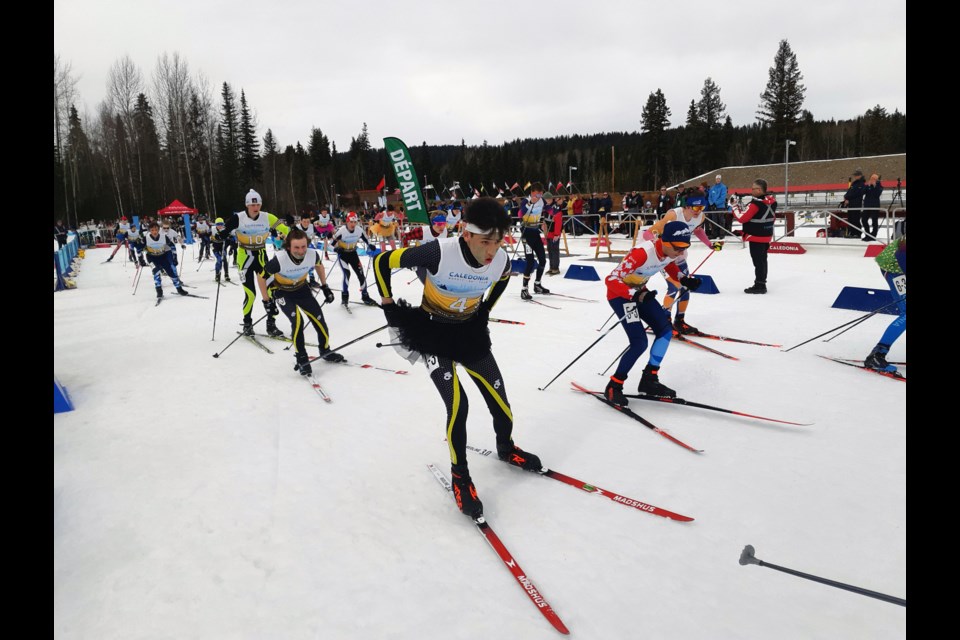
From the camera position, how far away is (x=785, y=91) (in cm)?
5712

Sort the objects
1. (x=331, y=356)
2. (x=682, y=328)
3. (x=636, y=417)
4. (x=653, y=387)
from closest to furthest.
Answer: (x=636, y=417) → (x=653, y=387) → (x=331, y=356) → (x=682, y=328)

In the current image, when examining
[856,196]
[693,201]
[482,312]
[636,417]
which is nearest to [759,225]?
[693,201]

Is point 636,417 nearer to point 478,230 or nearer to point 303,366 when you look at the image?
point 478,230

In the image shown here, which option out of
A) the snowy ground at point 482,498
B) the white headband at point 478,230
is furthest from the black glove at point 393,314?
the snowy ground at point 482,498

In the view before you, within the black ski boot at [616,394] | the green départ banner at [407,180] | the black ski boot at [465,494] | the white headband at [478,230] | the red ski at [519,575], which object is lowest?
the red ski at [519,575]

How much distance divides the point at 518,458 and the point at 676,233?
2580mm

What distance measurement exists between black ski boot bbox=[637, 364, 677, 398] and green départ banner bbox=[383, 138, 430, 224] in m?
4.55

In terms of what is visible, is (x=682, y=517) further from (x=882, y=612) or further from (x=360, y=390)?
(x=360, y=390)

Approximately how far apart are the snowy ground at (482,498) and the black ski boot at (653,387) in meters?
0.17

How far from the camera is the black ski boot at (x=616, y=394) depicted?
4594 millimetres

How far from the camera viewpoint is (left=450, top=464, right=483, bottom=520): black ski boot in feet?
10.1

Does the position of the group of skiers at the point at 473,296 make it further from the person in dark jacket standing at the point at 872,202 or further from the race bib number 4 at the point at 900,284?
the person in dark jacket standing at the point at 872,202

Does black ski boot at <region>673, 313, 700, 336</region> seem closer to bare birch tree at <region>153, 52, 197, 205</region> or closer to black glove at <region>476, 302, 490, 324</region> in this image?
black glove at <region>476, 302, 490, 324</region>
